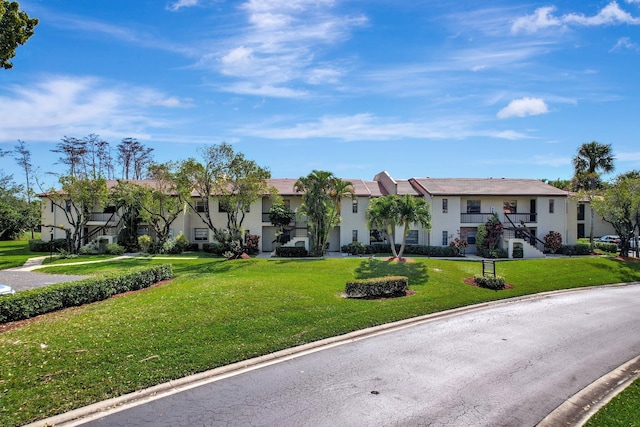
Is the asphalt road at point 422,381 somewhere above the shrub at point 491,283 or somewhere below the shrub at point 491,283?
below

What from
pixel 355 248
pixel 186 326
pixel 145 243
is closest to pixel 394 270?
pixel 355 248

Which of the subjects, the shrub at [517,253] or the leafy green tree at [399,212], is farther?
the shrub at [517,253]

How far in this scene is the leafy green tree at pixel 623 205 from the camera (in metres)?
30.9

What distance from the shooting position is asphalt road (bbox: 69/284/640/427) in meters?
7.68

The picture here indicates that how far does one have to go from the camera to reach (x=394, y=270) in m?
23.2

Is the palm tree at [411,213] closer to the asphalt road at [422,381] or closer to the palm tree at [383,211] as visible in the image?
the palm tree at [383,211]

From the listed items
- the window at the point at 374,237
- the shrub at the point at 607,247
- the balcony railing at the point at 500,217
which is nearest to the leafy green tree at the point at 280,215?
the window at the point at 374,237

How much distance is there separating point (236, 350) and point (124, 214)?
1274 inches

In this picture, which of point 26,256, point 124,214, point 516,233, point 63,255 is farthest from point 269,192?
point 516,233

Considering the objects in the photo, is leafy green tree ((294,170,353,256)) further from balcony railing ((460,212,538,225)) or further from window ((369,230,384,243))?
balcony railing ((460,212,538,225))

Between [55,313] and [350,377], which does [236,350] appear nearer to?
[350,377]

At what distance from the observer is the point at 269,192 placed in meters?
34.6

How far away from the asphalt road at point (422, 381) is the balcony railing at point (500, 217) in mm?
23617

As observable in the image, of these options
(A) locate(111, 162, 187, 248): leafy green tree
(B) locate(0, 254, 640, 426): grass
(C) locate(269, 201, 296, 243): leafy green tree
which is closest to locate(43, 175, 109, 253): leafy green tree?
(A) locate(111, 162, 187, 248): leafy green tree
